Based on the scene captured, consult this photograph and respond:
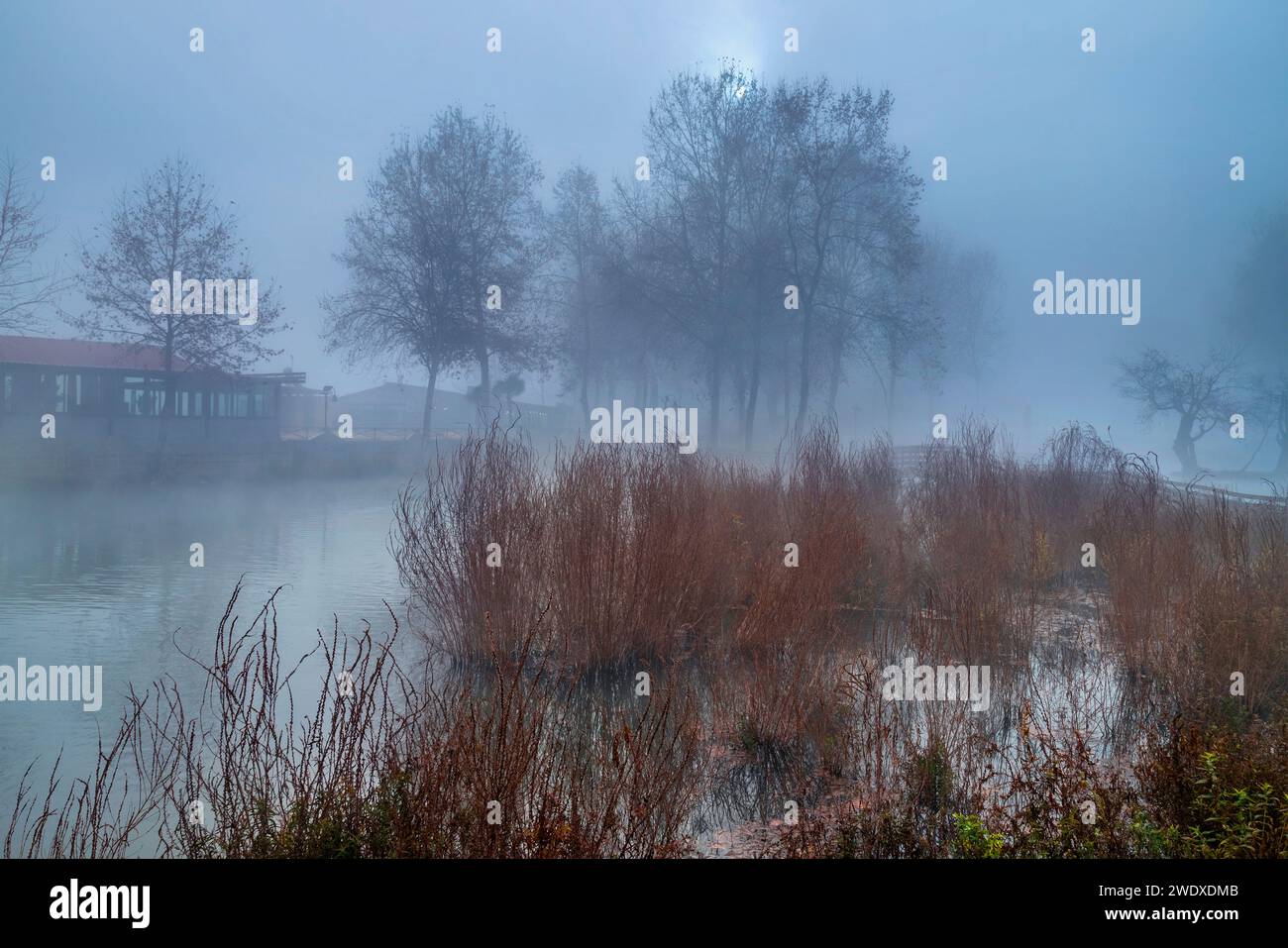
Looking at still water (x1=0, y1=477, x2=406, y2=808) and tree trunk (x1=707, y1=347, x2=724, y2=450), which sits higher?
tree trunk (x1=707, y1=347, x2=724, y2=450)

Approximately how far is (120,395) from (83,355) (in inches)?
134

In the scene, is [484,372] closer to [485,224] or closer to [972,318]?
[485,224]

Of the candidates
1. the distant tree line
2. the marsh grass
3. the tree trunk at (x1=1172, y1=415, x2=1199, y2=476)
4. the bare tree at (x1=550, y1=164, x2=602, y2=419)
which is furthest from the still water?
the tree trunk at (x1=1172, y1=415, x2=1199, y2=476)

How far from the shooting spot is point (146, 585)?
1153 cm

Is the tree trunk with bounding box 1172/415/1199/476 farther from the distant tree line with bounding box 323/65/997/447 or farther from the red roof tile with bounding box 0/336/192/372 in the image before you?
the red roof tile with bounding box 0/336/192/372

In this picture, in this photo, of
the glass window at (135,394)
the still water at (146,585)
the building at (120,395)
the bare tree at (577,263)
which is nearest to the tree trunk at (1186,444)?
the bare tree at (577,263)

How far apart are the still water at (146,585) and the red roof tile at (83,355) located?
38.5 ft

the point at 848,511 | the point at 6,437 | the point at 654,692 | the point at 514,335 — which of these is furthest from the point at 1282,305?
the point at 6,437

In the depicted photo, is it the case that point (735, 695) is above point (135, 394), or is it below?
below

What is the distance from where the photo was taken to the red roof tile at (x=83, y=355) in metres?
31.3

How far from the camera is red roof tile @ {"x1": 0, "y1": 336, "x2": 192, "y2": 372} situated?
31.3m

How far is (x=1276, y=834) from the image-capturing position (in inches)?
150

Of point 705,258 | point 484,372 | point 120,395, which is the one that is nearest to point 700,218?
point 705,258

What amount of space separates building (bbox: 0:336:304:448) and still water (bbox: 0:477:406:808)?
1007cm
